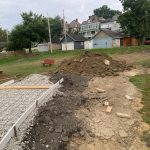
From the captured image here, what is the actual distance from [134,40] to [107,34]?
5.15m

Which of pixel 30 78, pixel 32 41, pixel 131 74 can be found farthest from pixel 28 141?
pixel 32 41

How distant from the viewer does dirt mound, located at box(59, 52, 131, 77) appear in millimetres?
16344

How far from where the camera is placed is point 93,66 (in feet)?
55.5

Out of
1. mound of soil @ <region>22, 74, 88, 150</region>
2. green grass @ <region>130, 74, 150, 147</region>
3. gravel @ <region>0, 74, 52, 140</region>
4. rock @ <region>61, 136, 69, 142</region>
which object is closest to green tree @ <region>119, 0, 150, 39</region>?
green grass @ <region>130, 74, 150, 147</region>

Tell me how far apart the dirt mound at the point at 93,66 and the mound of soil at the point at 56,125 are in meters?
5.32

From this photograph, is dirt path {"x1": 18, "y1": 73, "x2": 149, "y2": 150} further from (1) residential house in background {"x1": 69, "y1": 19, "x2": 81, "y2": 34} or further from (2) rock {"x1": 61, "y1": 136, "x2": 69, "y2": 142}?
(1) residential house in background {"x1": 69, "y1": 19, "x2": 81, "y2": 34}

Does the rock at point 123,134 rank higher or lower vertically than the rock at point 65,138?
lower

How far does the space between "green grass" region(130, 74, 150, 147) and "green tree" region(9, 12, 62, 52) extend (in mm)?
29051

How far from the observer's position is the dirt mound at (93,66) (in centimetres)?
1634

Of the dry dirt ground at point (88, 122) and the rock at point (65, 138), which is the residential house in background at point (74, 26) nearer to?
the dry dirt ground at point (88, 122)

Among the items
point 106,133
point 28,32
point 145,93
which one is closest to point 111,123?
point 106,133

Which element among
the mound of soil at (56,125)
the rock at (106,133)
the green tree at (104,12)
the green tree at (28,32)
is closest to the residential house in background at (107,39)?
the green tree at (28,32)

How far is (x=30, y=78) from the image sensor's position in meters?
16.0

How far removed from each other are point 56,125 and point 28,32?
35445 mm
